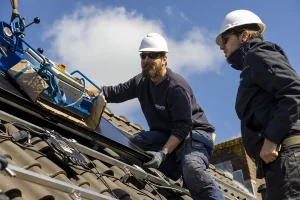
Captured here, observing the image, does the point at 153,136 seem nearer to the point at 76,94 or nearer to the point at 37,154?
the point at 76,94

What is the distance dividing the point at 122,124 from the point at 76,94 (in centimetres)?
256

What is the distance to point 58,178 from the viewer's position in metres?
3.27

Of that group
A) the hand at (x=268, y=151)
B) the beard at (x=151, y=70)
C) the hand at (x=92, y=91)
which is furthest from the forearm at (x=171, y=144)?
the hand at (x=268, y=151)

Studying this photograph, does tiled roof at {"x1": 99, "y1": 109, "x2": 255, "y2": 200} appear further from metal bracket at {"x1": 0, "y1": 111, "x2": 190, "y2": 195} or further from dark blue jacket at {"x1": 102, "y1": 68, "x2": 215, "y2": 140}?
metal bracket at {"x1": 0, "y1": 111, "x2": 190, "y2": 195}

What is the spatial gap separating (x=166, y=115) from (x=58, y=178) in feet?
6.75

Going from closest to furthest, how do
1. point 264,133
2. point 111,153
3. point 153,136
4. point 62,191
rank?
point 62,191, point 264,133, point 111,153, point 153,136

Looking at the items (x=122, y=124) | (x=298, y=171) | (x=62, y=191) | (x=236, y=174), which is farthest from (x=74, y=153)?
(x=236, y=174)

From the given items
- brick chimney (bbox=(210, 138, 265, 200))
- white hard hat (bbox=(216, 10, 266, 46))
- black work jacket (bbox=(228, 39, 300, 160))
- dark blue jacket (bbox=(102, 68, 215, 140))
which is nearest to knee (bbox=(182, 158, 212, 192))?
dark blue jacket (bbox=(102, 68, 215, 140))

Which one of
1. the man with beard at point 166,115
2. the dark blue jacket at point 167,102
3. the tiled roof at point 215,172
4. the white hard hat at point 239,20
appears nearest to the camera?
the white hard hat at point 239,20

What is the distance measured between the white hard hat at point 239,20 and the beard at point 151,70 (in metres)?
1.25

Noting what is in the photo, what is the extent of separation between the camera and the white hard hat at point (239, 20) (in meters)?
3.90

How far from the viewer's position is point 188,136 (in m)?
4.88

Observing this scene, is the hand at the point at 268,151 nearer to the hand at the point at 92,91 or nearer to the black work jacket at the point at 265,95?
the black work jacket at the point at 265,95

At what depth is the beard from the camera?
5148mm
